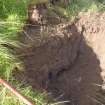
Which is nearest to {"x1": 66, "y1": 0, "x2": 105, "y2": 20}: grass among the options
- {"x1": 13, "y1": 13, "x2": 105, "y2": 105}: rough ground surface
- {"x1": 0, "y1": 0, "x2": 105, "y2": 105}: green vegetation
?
{"x1": 13, "y1": 13, "x2": 105, "y2": 105}: rough ground surface

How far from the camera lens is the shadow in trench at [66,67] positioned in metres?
2.41

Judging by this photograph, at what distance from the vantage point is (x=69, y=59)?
2.77 metres

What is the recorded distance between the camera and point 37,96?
2008mm

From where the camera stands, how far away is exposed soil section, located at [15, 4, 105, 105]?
2391 mm

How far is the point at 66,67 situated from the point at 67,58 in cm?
9

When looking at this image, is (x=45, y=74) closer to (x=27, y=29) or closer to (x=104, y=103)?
(x=27, y=29)

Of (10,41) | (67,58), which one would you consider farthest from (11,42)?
(67,58)

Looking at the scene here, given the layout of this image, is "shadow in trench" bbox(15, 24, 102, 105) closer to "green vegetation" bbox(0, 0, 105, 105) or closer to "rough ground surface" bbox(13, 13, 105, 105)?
"rough ground surface" bbox(13, 13, 105, 105)

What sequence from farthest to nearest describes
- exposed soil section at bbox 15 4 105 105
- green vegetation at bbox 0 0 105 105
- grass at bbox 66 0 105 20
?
1. grass at bbox 66 0 105 20
2. exposed soil section at bbox 15 4 105 105
3. green vegetation at bbox 0 0 105 105

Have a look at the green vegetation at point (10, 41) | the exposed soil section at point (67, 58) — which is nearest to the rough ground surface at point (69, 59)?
the exposed soil section at point (67, 58)

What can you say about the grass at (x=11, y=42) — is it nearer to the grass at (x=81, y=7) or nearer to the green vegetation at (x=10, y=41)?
the green vegetation at (x=10, y=41)

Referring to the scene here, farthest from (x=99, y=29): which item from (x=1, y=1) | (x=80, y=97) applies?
(x=1, y=1)

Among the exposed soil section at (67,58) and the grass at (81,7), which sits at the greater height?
the grass at (81,7)

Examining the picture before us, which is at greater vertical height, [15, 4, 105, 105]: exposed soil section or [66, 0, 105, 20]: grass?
[66, 0, 105, 20]: grass
